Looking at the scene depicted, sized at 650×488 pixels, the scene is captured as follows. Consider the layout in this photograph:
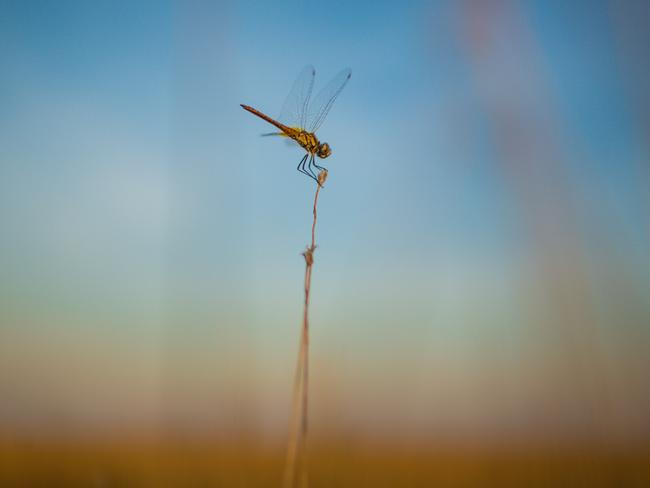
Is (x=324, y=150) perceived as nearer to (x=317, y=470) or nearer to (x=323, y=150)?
(x=323, y=150)

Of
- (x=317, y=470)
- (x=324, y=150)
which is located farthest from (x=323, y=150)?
(x=317, y=470)

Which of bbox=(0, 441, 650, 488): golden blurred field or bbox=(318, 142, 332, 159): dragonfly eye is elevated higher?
bbox=(318, 142, 332, 159): dragonfly eye

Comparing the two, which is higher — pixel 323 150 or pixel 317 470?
pixel 323 150

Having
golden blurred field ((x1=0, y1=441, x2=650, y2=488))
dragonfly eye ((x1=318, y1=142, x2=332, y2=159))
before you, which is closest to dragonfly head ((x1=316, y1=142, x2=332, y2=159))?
dragonfly eye ((x1=318, y1=142, x2=332, y2=159))

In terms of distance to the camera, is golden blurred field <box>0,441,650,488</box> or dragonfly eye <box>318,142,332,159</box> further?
golden blurred field <box>0,441,650,488</box>

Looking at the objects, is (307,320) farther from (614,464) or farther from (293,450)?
(614,464)

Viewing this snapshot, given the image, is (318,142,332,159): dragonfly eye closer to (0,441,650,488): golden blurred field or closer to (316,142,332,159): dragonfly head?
(316,142,332,159): dragonfly head

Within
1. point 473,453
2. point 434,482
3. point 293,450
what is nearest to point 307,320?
point 293,450
